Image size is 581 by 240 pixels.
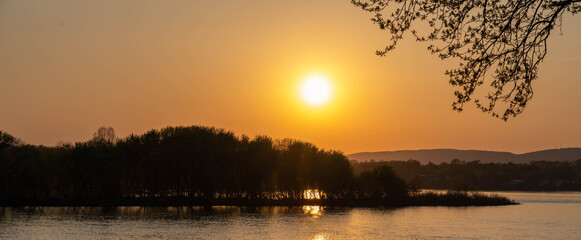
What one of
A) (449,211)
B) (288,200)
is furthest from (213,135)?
(449,211)

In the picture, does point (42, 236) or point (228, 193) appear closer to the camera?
point (42, 236)

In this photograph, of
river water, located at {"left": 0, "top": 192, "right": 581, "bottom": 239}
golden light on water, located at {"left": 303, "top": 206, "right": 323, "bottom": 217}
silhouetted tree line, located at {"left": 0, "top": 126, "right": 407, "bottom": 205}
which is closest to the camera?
river water, located at {"left": 0, "top": 192, "right": 581, "bottom": 239}

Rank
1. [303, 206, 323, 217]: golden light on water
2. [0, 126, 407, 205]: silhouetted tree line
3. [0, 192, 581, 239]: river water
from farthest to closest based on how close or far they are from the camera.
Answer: [0, 126, 407, 205]: silhouetted tree line < [303, 206, 323, 217]: golden light on water < [0, 192, 581, 239]: river water

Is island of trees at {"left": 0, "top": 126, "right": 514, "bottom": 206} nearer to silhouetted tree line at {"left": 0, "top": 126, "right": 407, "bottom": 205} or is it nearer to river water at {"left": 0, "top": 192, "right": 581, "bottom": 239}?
silhouetted tree line at {"left": 0, "top": 126, "right": 407, "bottom": 205}

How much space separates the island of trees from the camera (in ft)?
427

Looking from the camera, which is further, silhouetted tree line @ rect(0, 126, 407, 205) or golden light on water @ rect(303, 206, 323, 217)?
silhouetted tree line @ rect(0, 126, 407, 205)

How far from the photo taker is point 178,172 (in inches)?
5177

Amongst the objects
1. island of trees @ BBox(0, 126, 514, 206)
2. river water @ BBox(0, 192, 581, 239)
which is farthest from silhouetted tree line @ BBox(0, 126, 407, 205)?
river water @ BBox(0, 192, 581, 239)

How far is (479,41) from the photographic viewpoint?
1659 centimetres

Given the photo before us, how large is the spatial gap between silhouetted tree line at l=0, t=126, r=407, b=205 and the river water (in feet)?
20.2

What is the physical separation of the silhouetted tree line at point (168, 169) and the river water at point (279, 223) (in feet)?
20.2

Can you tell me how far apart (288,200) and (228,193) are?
1737 centimetres

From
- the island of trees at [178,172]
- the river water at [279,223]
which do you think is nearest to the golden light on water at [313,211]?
the river water at [279,223]

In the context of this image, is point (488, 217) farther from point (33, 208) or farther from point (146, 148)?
point (33, 208)
